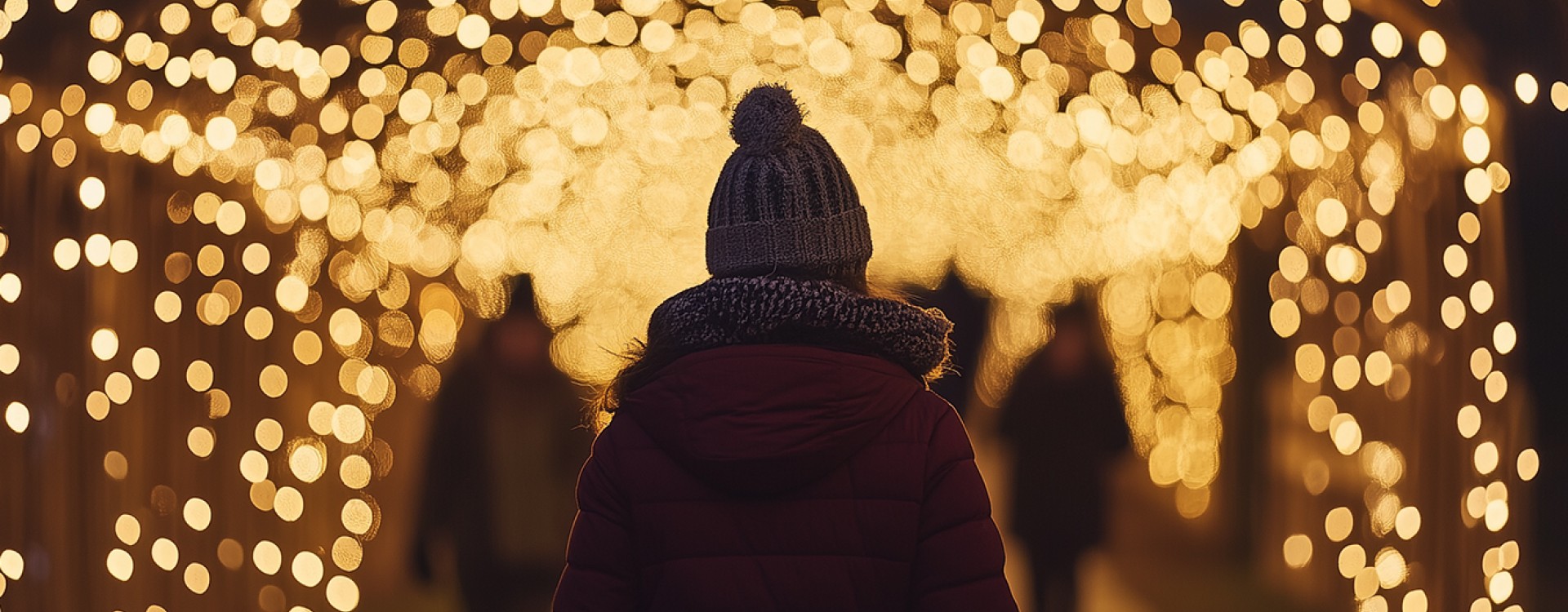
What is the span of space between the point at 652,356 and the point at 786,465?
0.80 feet

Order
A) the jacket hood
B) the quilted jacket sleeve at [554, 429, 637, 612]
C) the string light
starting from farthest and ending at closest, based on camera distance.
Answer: the string light, the quilted jacket sleeve at [554, 429, 637, 612], the jacket hood

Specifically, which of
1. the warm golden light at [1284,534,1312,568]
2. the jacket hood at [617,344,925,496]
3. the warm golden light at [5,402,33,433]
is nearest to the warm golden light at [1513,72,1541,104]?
the warm golden light at [1284,534,1312,568]

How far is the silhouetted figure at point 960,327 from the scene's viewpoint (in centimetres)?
241

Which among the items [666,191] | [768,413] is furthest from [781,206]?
[666,191]

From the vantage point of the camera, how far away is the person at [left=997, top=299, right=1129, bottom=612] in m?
2.40

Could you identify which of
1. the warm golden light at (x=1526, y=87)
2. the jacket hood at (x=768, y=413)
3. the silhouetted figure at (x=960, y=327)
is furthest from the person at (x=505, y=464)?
the warm golden light at (x=1526, y=87)

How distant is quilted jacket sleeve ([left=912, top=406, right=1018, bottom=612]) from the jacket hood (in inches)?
3.2

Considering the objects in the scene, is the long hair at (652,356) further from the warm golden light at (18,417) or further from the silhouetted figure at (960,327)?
the warm golden light at (18,417)

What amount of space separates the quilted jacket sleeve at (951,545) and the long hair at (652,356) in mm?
176

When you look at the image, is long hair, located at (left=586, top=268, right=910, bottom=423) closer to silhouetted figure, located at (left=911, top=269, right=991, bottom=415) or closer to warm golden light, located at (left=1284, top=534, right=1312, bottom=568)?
silhouetted figure, located at (left=911, top=269, right=991, bottom=415)

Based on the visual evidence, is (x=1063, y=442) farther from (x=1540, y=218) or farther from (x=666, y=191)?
(x=1540, y=218)

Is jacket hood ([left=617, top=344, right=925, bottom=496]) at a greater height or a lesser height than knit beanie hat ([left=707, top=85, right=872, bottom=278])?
lesser

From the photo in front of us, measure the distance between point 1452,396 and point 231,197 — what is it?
2453 millimetres

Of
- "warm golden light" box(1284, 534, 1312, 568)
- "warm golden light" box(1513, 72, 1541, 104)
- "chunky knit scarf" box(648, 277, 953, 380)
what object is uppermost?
"warm golden light" box(1513, 72, 1541, 104)
